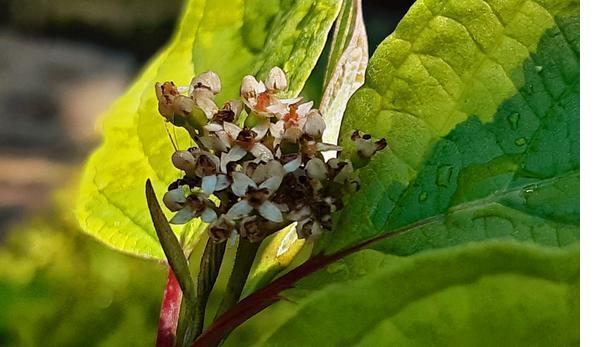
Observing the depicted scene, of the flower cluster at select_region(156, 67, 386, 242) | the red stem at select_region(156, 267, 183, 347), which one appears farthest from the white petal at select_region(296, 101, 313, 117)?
the red stem at select_region(156, 267, 183, 347)

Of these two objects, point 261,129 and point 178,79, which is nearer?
point 261,129

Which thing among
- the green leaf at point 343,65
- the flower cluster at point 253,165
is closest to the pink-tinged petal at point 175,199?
the flower cluster at point 253,165

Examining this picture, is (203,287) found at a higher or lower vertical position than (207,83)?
lower

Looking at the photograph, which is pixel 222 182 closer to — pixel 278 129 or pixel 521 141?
pixel 278 129

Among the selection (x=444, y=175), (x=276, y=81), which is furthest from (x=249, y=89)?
(x=444, y=175)

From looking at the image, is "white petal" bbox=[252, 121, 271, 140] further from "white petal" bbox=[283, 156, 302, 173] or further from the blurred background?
the blurred background

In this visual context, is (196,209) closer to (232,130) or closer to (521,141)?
(232,130)
